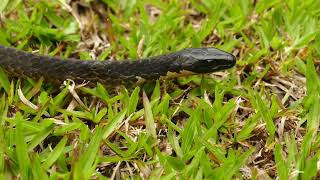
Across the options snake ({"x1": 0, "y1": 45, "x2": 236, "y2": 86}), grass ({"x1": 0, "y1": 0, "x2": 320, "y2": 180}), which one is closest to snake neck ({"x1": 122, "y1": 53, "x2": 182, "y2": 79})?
snake ({"x1": 0, "y1": 45, "x2": 236, "y2": 86})

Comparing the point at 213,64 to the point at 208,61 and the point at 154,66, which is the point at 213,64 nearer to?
the point at 208,61

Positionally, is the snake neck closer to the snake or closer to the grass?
the snake

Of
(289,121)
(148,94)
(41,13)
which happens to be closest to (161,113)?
(148,94)

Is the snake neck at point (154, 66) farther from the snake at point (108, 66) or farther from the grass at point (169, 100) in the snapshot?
the grass at point (169, 100)

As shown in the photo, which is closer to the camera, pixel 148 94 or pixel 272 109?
pixel 272 109

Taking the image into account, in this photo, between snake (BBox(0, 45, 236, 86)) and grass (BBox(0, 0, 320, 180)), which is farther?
snake (BBox(0, 45, 236, 86))

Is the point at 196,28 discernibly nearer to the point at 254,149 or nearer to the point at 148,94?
the point at 148,94
